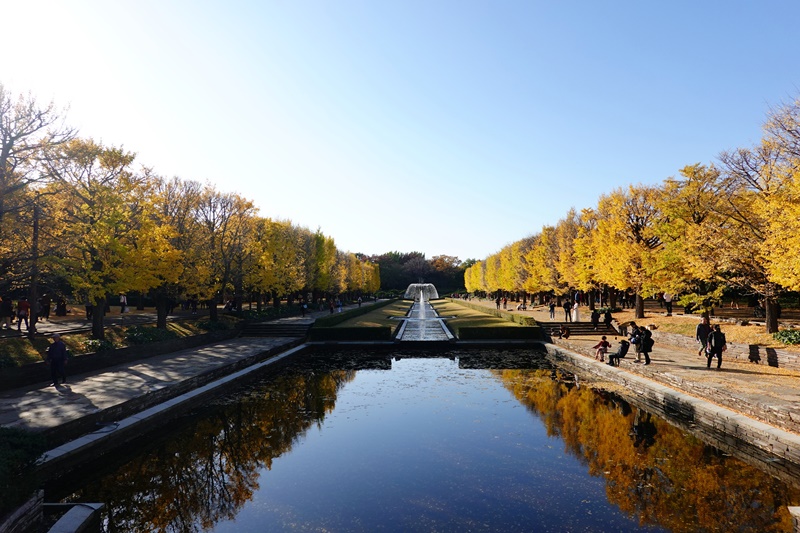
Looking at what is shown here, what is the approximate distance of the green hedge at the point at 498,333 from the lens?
3131cm

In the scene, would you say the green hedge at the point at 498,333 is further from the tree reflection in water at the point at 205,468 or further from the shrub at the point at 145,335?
the shrub at the point at 145,335

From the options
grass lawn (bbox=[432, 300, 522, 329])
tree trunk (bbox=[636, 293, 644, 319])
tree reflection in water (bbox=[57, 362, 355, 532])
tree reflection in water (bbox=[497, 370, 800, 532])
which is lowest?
tree reflection in water (bbox=[57, 362, 355, 532])

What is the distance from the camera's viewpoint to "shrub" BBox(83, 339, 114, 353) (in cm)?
1992

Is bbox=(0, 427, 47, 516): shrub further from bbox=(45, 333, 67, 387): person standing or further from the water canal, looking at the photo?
bbox=(45, 333, 67, 387): person standing

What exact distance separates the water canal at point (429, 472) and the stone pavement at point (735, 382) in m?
1.82

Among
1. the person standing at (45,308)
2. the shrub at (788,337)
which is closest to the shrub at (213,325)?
Result: the person standing at (45,308)

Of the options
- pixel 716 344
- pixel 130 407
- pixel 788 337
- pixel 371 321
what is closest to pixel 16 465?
pixel 130 407

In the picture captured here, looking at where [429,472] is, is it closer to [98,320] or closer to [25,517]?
[25,517]

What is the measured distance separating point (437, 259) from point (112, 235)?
13742cm

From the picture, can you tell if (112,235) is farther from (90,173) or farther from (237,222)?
(237,222)

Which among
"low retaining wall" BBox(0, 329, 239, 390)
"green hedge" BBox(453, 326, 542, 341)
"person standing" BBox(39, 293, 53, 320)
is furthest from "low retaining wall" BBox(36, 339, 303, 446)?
"person standing" BBox(39, 293, 53, 320)

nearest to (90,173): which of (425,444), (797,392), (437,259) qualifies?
(425,444)

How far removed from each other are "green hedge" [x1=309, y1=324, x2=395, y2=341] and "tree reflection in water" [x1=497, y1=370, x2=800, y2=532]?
657 inches

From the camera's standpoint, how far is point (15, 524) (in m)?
6.84
